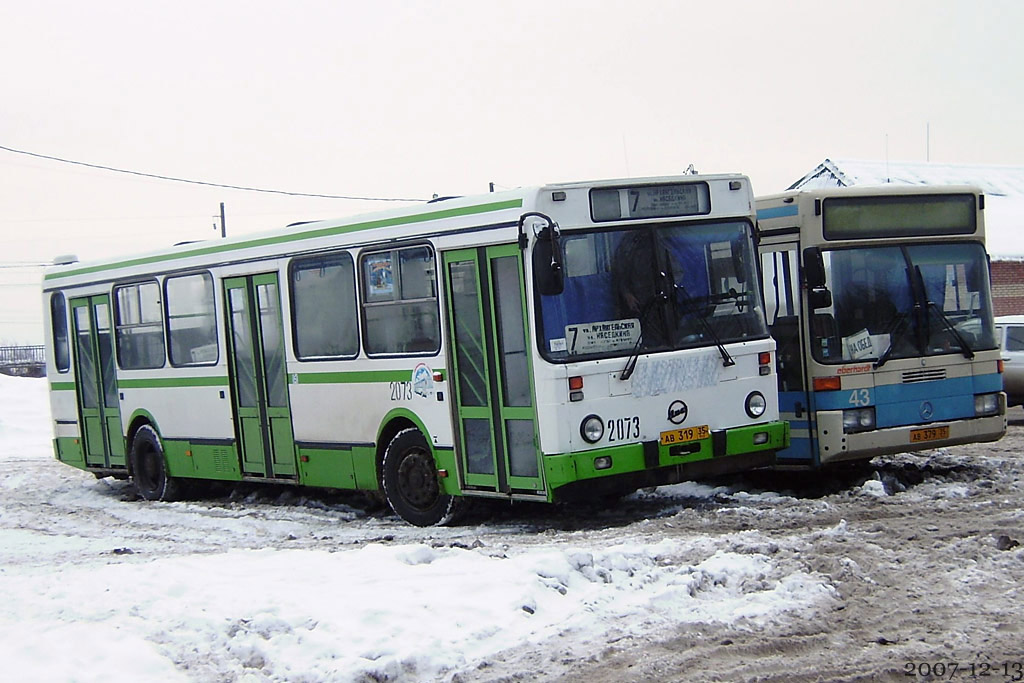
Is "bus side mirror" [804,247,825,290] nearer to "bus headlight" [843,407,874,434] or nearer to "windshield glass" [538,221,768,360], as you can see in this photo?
"windshield glass" [538,221,768,360]

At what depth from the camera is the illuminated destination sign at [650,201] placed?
10875 millimetres

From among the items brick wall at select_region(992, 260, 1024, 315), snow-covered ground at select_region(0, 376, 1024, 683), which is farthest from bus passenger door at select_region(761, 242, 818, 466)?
brick wall at select_region(992, 260, 1024, 315)

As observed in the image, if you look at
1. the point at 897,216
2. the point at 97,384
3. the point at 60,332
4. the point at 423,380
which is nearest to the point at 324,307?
the point at 423,380

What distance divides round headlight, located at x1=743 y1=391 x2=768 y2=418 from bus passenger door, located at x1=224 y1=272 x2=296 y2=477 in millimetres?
5020

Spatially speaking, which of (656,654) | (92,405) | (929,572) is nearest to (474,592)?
(656,654)

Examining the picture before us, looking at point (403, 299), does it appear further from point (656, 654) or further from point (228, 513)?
point (656, 654)

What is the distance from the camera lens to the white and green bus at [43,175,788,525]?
1069 cm

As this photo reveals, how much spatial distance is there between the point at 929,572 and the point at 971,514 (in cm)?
209

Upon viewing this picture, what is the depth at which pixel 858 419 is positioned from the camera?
1212 centimetres

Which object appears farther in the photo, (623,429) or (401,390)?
(401,390)

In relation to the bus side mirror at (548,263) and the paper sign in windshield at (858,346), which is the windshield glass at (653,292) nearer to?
the bus side mirror at (548,263)

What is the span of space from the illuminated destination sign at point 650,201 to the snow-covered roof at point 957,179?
31962 millimetres

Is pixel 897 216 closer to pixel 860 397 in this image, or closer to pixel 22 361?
pixel 860 397

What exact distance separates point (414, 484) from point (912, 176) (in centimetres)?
3726
